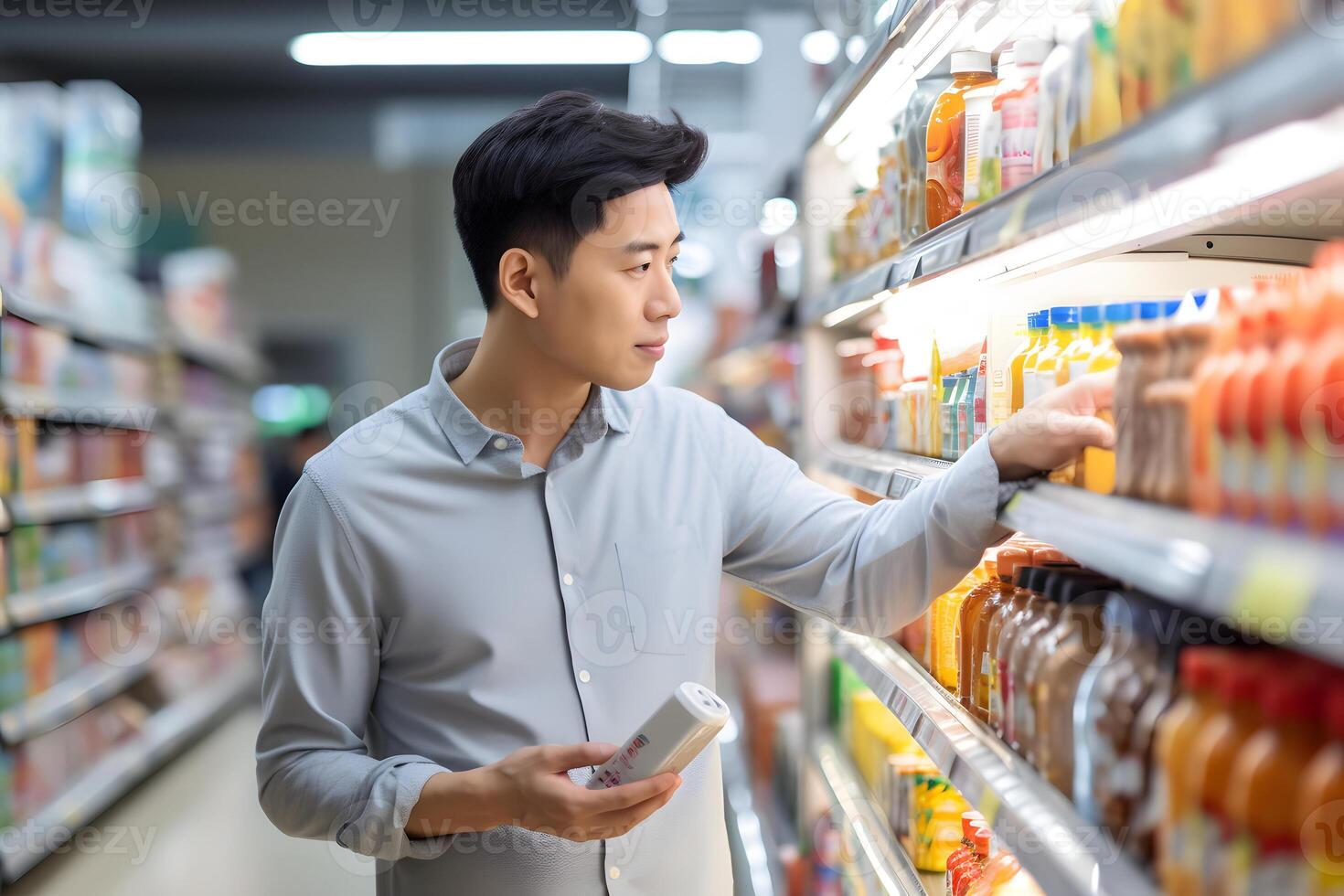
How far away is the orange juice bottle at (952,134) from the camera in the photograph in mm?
1765

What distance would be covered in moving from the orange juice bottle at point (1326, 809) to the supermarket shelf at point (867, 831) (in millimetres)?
1192

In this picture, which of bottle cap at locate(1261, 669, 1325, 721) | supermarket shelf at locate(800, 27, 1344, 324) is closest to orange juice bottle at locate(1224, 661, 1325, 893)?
bottle cap at locate(1261, 669, 1325, 721)

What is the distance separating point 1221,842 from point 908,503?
75cm

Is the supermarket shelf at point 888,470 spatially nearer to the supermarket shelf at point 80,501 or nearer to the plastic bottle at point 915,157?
the plastic bottle at point 915,157

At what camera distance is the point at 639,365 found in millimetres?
1608

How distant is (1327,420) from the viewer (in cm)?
75

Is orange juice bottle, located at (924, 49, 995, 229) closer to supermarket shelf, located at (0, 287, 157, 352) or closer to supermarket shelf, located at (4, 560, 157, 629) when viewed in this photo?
supermarket shelf, located at (0, 287, 157, 352)

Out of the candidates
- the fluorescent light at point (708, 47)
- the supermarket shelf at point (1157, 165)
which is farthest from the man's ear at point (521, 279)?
the fluorescent light at point (708, 47)

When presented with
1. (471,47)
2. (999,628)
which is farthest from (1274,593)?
(471,47)

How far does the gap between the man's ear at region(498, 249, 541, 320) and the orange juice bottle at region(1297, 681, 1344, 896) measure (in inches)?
45.0

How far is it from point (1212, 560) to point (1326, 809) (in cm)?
17

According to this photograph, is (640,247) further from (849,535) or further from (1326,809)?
(1326,809)

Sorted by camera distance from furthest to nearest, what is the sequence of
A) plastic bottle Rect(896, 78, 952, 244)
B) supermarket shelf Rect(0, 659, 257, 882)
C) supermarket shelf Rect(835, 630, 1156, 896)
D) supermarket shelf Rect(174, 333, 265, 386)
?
supermarket shelf Rect(174, 333, 265, 386)
supermarket shelf Rect(0, 659, 257, 882)
plastic bottle Rect(896, 78, 952, 244)
supermarket shelf Rect(835, 630, 1156, 896)

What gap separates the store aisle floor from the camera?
3979 millimetres
